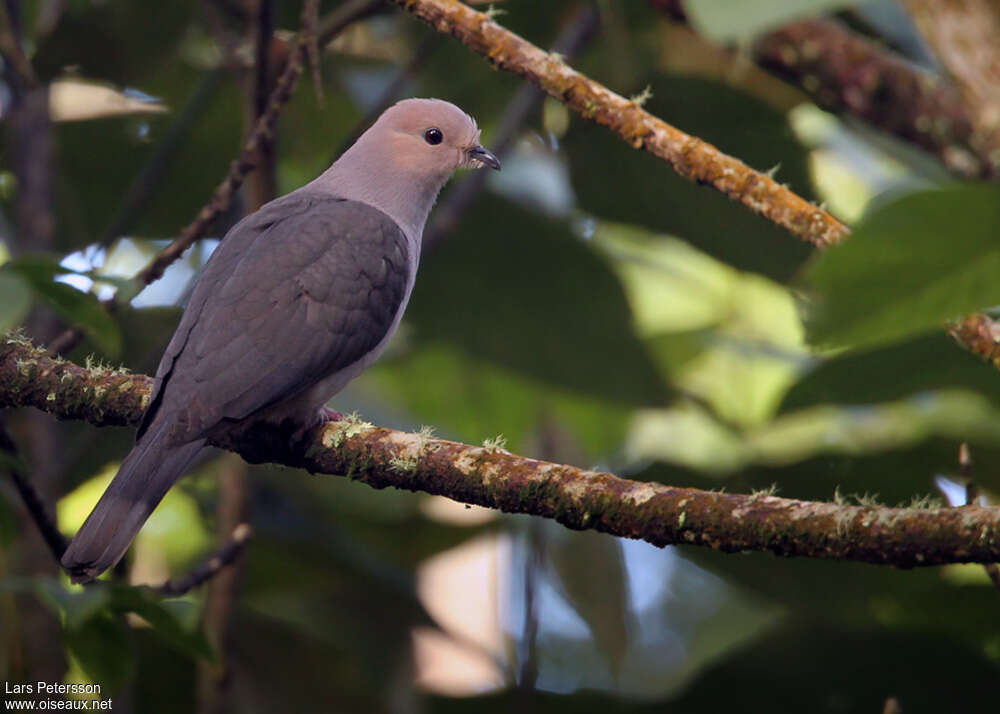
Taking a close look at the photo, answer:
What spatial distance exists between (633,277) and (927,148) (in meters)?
2.59

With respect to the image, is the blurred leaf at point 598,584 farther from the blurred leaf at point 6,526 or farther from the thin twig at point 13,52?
the thin twig at point 13,52

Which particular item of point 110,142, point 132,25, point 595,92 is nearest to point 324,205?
point 595,92

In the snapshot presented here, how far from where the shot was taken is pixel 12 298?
164 cm

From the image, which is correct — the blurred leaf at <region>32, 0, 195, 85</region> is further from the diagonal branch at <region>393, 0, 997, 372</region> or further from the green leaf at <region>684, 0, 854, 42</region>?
the green leaf at <region>684, 0, 854, 42</region>

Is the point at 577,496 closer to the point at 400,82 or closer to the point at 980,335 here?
the point at 980,335

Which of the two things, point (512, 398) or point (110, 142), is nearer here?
point (110, 142)

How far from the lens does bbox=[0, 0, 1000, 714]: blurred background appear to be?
3686mm

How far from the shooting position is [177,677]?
417 cm

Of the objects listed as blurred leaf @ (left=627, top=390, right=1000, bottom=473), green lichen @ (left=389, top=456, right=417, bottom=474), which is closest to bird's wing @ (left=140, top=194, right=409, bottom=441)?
green lichen @ (left=389, top=456, right=417, bottom=474)

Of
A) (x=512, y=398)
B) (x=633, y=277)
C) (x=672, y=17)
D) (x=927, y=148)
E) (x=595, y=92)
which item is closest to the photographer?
(x=595, y=92)

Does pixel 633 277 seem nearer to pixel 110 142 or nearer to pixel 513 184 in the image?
pixel 513 184

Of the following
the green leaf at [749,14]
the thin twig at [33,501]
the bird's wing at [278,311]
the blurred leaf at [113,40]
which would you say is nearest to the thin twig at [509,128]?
the bird's wing at [278,311]

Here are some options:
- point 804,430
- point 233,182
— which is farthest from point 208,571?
point 804,430

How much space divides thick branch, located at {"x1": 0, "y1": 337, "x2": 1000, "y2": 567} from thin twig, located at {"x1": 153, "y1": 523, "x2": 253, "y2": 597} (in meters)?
0.31
